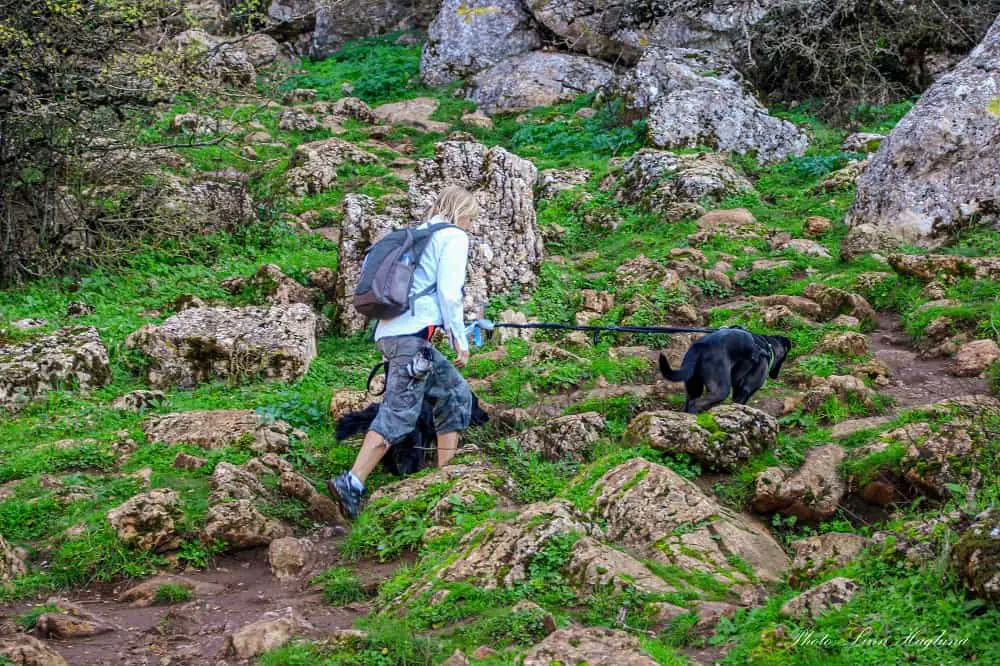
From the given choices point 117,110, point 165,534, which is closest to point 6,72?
point 117,110

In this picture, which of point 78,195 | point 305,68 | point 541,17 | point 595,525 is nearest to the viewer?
point 595,525

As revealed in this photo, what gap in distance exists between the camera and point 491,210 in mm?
9992

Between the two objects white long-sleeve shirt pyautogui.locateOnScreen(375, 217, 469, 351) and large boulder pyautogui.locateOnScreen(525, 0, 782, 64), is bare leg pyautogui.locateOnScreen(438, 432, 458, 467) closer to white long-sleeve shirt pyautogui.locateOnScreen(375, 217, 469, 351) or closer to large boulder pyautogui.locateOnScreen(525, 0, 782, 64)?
white long-sleeve shirt pyautogui.locateOnScreen(375, 217, 469, 351)

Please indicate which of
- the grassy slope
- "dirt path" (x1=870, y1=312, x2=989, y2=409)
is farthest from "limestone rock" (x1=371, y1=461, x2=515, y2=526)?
"dirt path" (x1=870, y1=312, x2=989, y2=409)

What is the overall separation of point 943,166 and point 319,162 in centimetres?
831

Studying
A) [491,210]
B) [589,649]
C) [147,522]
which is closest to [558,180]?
[491,210]

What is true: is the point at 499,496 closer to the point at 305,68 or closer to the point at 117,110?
the point at 117,110

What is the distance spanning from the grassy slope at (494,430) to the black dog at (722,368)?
0.41 m

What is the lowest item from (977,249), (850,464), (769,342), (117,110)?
(850,464)

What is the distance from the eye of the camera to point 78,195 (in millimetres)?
10008

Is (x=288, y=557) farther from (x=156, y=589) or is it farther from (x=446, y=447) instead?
(x=446, y=447)

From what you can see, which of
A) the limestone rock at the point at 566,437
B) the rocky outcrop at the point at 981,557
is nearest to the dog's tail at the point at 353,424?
the limestone rock at the point at 566,437

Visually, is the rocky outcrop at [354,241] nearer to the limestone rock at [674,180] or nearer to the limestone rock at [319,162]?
the limestone rock at [319,162]

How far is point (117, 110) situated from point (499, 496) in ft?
24.4
